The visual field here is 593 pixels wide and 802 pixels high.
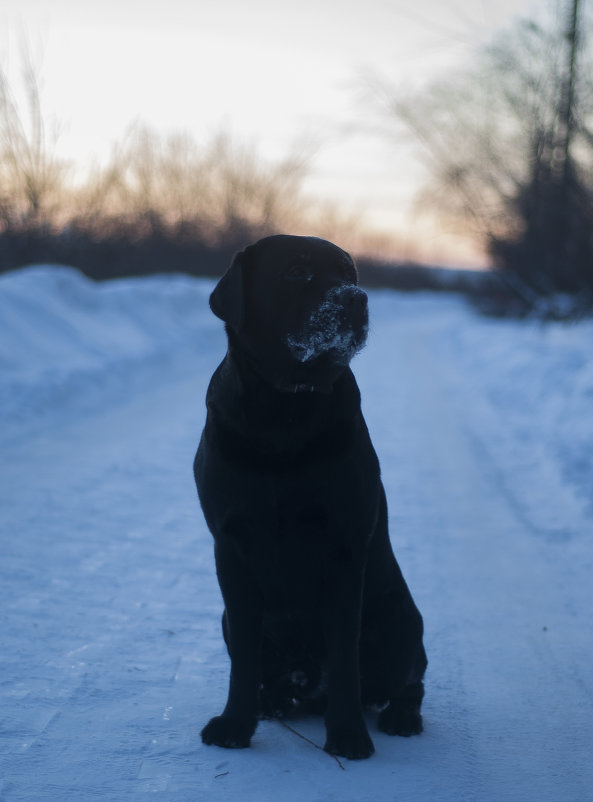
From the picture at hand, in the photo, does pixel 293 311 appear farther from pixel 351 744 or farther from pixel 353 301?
pixel 351 744

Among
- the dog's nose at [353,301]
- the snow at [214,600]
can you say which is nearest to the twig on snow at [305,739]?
the snow at [214,600]

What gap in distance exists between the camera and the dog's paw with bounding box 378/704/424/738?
2.34 metres

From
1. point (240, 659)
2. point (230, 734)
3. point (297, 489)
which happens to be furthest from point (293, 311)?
point (230, 734)

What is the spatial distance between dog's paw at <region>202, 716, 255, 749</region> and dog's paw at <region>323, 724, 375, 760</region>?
24 cm

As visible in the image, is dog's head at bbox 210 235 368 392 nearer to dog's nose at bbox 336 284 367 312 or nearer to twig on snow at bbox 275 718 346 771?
dog's nose at bbox 336 284 367 312

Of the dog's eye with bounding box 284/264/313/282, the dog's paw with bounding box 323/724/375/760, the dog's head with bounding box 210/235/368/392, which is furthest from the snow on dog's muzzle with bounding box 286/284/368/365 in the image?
the dog's paw with bounding box 323/724/375/760

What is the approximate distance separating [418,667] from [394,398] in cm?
713

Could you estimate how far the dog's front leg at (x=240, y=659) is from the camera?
2.15 metres

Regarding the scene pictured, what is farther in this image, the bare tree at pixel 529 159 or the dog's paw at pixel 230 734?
the bare tree at pixel 529 159

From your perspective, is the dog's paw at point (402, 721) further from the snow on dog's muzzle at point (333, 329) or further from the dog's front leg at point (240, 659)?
the snow on dog's muzzle at point (333, 329)

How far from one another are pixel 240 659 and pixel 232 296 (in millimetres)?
1029

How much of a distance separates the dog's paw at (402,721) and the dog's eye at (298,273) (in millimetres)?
1333

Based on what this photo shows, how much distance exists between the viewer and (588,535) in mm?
4281

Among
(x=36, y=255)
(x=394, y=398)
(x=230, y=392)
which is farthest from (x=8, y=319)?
(x=230, y=392)
